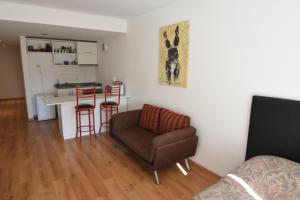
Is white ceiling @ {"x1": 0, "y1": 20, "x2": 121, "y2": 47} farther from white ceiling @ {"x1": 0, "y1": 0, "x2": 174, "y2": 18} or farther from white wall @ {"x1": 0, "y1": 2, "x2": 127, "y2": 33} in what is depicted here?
white ceiling @ {"x1": 0, "y1": 0, "x2": 174, "y2": 18}

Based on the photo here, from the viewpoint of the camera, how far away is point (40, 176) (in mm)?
2617

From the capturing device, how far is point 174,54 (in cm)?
304

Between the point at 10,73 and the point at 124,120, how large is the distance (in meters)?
7.73

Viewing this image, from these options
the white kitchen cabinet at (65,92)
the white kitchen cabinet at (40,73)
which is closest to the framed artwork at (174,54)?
the white kitchen cabinet at (65,92)

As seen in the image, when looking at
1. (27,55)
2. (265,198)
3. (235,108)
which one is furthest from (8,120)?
(265,198)

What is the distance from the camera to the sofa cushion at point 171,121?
2.72 m

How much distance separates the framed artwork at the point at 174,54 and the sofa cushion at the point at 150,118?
52 cm

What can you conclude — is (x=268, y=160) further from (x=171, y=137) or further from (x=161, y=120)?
(x=161, y=120)

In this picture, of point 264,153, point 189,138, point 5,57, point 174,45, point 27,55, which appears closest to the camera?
point 264,153

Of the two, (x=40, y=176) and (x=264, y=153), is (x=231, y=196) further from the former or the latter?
(x=40, y=176)

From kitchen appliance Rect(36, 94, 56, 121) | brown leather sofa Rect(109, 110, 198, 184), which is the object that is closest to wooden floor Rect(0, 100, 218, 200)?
brown leather sofa Rect(109, 110, 198, 184)

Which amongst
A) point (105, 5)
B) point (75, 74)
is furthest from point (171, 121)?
point (75, 74)

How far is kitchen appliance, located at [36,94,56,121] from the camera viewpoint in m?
5.15

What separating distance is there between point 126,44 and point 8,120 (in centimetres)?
406
